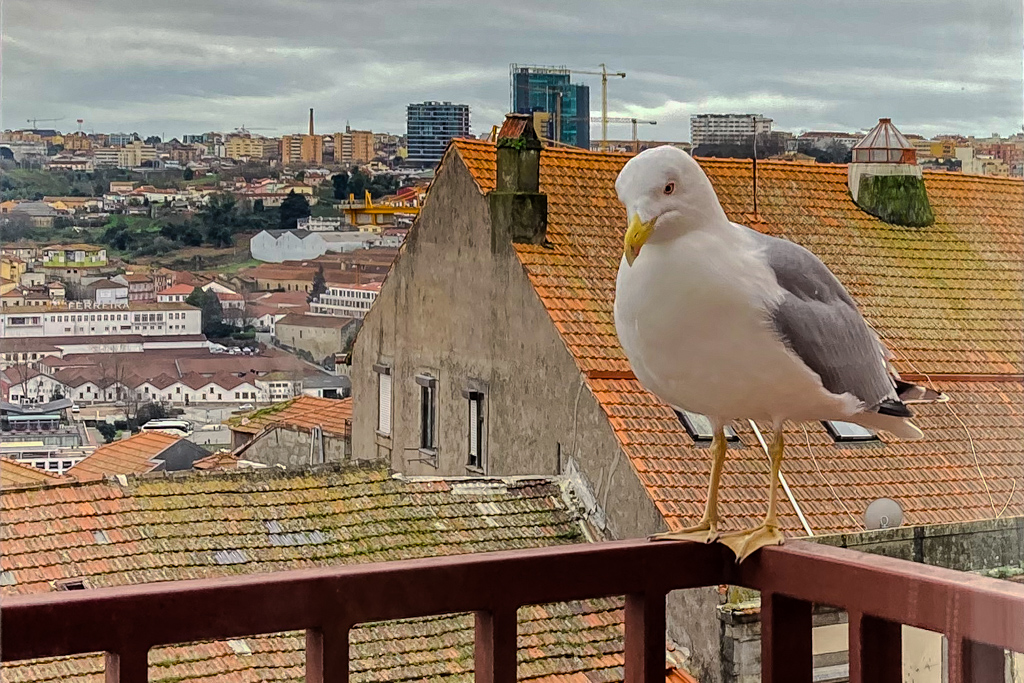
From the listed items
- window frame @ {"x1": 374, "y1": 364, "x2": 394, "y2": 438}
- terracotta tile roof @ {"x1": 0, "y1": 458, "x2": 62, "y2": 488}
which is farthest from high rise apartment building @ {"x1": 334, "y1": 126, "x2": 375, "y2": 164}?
terracotta tile roof @ {"x1": 0, "y1": 458, "x2": 62, "y2": 488}

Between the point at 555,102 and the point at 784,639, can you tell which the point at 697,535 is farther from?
the point at 555,102

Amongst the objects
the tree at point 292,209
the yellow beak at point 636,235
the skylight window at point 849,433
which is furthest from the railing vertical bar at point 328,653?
the skylight window at point 849,433

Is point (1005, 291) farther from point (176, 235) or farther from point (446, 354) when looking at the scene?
point (176, 235)

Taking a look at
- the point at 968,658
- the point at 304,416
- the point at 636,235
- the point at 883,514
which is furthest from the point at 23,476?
the point at 968,658

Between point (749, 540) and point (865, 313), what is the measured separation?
5.87 ft

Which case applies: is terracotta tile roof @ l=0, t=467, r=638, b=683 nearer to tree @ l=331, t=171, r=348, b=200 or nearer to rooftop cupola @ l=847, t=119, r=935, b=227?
tree @ l=331, t=171, r=348, b=200

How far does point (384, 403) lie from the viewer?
297 cm

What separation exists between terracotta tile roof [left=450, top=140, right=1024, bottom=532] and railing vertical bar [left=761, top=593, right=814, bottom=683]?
1.67 meters

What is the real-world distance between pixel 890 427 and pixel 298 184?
1.29 meters

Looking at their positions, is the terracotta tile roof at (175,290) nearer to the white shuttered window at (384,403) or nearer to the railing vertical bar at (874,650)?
the white shuttered window at (384,403)

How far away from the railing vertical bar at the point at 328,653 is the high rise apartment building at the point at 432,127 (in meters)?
1.83

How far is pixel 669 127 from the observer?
2.82m

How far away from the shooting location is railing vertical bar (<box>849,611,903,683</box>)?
43.7 inches

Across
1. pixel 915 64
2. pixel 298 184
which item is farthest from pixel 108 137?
pixel 915 64
